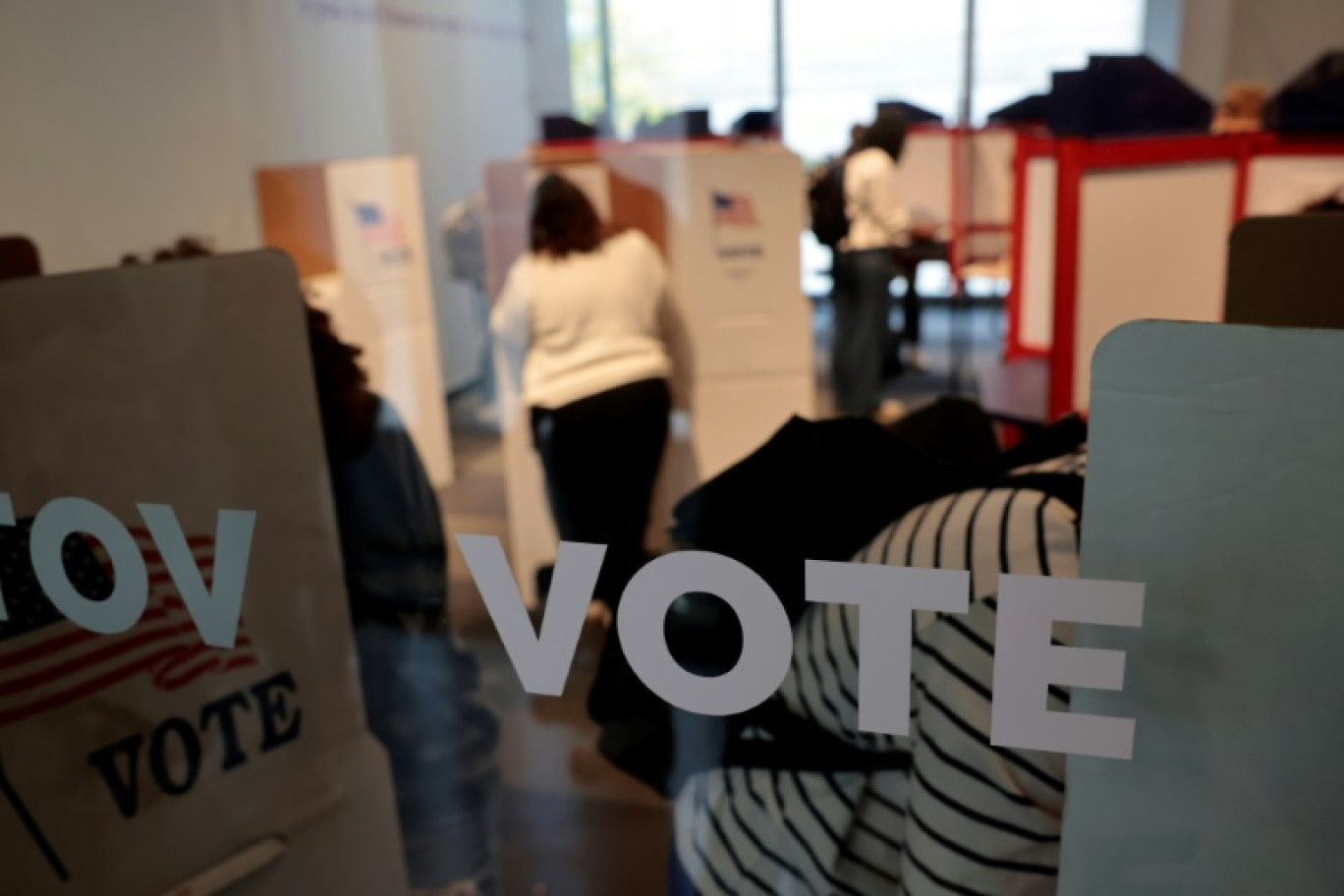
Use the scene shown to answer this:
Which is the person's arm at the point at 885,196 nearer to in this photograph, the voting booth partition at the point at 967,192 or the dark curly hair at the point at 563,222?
the voting booth partition at the point at 967,192

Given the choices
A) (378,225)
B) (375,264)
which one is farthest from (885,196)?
(378,225)

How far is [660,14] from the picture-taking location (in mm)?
2725

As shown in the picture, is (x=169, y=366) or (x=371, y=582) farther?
(x=371, y=582)

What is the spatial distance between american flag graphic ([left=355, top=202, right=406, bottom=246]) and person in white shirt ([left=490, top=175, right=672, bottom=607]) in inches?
14.3

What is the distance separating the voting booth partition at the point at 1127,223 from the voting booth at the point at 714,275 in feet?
0.99

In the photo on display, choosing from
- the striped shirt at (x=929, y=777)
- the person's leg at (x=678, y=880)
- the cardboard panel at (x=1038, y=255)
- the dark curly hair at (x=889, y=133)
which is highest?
the dark curly hair at (x=889, y=133)

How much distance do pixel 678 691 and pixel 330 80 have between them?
241 cm

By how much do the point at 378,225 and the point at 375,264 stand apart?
0.38m

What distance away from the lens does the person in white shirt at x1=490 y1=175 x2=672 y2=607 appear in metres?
1.02

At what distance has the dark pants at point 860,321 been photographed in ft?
4.74

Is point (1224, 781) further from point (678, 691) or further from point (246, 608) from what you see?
point (246, 608)

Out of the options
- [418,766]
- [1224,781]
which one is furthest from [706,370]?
[1224,781]

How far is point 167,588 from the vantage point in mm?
688

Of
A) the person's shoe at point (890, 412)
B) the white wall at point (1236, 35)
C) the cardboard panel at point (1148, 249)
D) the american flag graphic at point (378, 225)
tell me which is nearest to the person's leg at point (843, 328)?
the person's shoe at point (890, 412)
